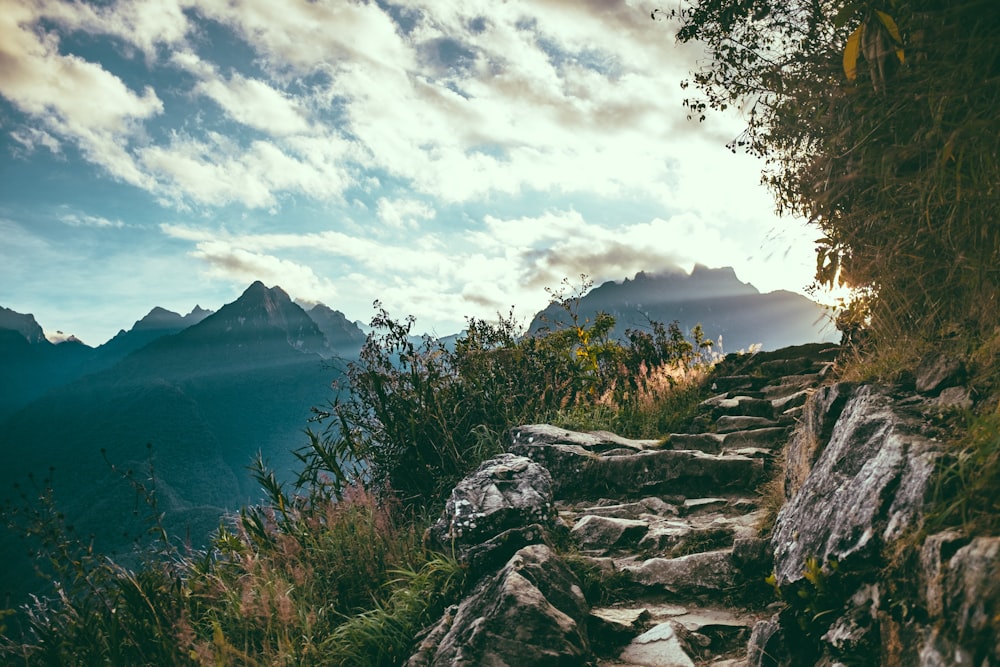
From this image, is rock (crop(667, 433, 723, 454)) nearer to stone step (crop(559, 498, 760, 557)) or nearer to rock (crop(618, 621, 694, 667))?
stone step (crop(559, 498, 760, 557))

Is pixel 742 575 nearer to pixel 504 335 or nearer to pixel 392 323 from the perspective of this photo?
pixel 392 323

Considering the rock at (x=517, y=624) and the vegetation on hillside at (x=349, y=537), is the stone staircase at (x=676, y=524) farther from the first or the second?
the vegetation on hillside at (x=349, y=537)

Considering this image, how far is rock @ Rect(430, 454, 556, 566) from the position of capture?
172 inches

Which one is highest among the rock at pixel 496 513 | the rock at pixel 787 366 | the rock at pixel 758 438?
the rock at pixel 787 366

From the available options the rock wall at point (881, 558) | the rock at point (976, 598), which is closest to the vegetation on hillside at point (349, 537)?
the rock wall at point (881, 558)

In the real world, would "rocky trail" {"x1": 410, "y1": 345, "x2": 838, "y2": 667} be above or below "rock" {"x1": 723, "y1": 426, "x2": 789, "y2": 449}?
below

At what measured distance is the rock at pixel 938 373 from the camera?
2.97m

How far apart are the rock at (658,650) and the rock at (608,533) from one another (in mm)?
1080

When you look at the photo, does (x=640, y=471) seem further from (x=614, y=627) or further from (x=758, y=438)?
(x=614, y=627)

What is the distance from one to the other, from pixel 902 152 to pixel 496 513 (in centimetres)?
360

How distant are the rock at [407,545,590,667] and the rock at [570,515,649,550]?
83 cm

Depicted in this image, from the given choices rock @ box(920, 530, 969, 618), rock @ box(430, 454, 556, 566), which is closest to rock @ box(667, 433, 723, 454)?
rock @ box(430, 454, 556, 566)

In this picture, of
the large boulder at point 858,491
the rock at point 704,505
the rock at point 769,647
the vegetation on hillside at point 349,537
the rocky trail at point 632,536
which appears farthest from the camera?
the rock at point 704,505

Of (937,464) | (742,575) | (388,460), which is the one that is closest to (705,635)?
(742,575)
